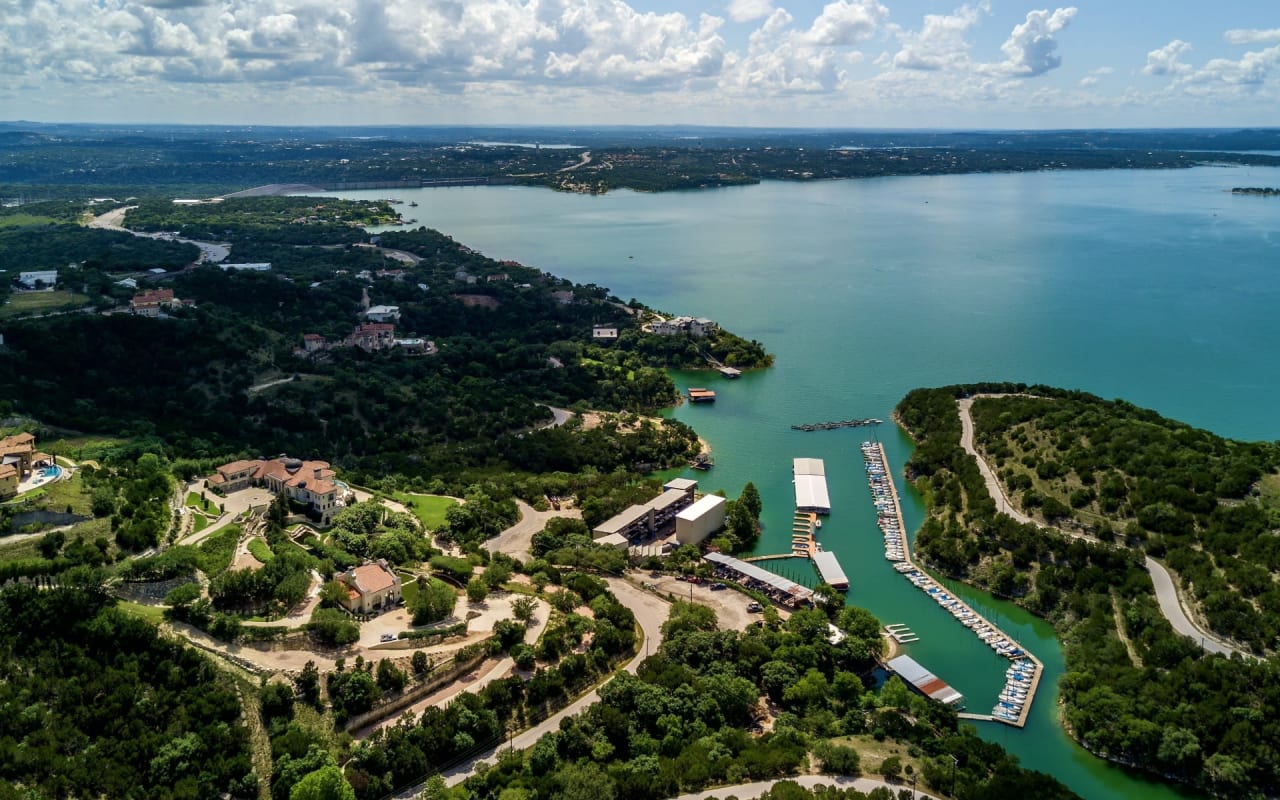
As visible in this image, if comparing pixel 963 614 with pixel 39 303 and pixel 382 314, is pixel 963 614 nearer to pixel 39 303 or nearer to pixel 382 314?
pixel 382 314

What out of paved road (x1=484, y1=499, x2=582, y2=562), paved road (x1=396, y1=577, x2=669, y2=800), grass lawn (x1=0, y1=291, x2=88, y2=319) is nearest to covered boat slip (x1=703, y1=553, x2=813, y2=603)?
paved road (x1=396, y1=577, x2=669, y2=800)

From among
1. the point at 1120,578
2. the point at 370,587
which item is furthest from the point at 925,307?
the point at 370,587

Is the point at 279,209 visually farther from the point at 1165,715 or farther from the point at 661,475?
the point at 1165,715

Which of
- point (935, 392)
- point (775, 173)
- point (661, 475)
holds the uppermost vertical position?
point (775, 173)

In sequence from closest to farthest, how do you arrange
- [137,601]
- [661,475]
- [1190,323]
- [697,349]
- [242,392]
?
[137,601], [661,475], [242,392], [697,349], [1190,323]

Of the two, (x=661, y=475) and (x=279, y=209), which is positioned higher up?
(x=279, y=209)

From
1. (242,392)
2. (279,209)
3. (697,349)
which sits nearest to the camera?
(242,392)

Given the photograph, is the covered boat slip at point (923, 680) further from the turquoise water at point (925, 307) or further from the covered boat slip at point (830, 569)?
the covered boat slip at point (830, 569)

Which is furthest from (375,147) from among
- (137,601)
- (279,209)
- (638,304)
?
(137,601)

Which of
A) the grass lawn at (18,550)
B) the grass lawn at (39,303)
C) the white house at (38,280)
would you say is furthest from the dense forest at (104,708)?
the white house at (38,280)
